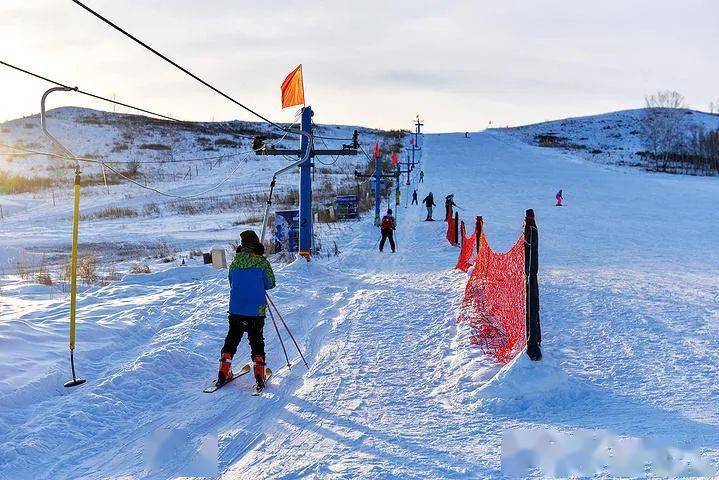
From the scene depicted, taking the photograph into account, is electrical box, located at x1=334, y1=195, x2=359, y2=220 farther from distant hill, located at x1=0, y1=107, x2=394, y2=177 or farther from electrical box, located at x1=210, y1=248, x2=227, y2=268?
distant hill, located at x1=0, y1=107, x2=394, y2=177

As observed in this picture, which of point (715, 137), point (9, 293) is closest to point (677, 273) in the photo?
point (9, 293)

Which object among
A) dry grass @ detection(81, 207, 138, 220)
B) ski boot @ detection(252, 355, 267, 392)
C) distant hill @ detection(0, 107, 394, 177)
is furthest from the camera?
distant hill @ detection(0, 107, 394, 177)

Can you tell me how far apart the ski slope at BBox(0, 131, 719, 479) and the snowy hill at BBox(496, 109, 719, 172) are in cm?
7658

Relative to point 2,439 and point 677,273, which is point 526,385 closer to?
point 2,439

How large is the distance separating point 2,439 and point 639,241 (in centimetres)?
1946

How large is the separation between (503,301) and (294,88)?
30.4 feet

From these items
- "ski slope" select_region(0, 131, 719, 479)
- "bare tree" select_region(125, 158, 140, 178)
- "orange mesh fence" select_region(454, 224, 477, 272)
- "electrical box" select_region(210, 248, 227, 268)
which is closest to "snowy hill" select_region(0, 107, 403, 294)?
"bare tree" select_region(125, 158, 140, 178)

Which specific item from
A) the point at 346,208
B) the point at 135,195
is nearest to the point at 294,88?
the point at 346,208

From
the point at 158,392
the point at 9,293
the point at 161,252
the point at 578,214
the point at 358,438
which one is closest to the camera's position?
the point at 358,438

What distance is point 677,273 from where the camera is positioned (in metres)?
13.0

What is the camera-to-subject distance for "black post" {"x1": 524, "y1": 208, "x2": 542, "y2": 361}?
19.5ft

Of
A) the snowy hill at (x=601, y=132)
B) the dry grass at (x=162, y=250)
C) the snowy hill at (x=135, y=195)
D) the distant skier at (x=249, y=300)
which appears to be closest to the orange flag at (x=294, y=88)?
the snowy hill at (x=135, y=195)

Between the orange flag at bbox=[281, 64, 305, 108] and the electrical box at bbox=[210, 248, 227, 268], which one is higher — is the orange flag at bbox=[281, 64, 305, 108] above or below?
above

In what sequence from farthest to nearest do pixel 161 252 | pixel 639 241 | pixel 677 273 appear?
pixel 161 252
pixel 639 241
pixel 677 273
